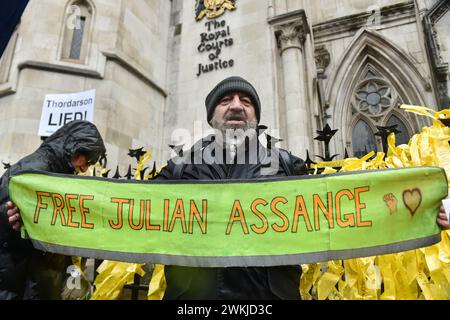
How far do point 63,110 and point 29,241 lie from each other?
4.43 meters

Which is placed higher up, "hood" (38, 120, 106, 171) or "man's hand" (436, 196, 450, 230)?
"hood" (38, 120, 106, 171)

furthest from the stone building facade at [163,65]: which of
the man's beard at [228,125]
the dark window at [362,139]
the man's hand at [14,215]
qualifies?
the man's hand at [14,215]

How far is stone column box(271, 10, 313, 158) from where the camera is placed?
6289 millimetres

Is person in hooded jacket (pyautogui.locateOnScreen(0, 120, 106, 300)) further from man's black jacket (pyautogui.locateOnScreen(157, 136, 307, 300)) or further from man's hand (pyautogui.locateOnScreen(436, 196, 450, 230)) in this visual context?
man's hand (pyautogui.locateOnScreen(436, 196, 450, 230))

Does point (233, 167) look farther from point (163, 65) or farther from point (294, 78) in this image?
point (163, 65)

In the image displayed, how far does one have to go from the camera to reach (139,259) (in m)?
1.83

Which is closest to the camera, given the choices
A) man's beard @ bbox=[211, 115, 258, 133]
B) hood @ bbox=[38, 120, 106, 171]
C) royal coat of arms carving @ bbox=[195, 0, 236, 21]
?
man's beard @ bbox=[211, 115, 258, 133]

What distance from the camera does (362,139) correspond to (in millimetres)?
11633

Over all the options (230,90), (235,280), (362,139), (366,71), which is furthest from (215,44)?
(366,71)

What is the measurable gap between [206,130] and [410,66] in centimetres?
860

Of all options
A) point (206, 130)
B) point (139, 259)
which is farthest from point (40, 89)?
point (139, 259)

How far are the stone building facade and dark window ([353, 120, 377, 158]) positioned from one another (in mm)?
1699

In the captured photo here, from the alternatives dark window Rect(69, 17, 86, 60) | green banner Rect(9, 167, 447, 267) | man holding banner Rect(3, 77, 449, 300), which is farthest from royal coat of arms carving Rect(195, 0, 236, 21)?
green banner Rect(9, 167, 447, 267)
